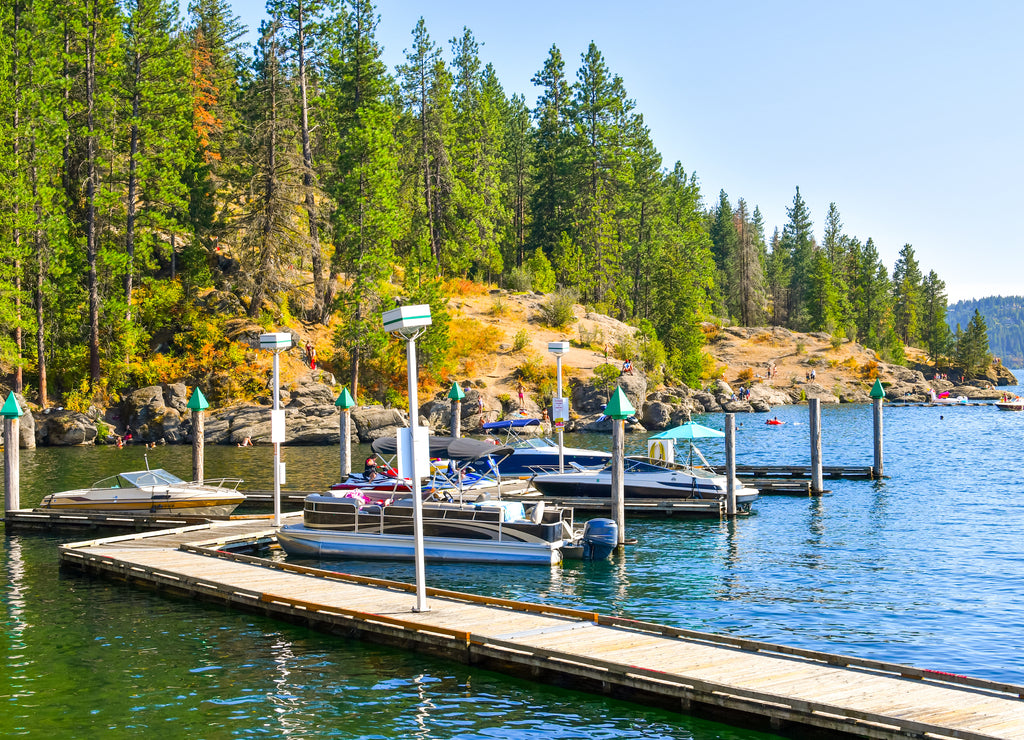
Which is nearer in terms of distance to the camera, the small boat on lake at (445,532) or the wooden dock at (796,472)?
the small boat on lake at (445,532)

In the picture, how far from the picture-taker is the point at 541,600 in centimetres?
2006

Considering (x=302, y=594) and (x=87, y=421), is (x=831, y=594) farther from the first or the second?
(x=87, y=421)

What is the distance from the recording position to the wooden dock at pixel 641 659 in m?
11.4

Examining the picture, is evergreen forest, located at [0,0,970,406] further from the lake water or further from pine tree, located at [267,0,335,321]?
the lake water

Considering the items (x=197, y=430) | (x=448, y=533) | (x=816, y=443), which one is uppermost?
(x=197, y=430)

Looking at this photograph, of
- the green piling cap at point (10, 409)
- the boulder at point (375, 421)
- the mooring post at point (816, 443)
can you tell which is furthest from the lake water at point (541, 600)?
the boulder at point (375, 421)

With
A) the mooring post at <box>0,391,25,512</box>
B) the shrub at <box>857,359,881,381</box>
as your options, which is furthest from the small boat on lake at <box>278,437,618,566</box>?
the shrub at <box>857,359,881,381</box>

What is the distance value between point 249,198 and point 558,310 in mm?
28212

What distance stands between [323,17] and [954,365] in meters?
109

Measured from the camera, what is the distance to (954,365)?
13400 centimetres

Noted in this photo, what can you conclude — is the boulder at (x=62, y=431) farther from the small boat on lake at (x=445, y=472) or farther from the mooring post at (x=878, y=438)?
the mooring post at (x=878, y=438)

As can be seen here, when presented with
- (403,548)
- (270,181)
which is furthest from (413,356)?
(270,181)

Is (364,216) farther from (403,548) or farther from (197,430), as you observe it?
(403,548)

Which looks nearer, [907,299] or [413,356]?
[413,356]
